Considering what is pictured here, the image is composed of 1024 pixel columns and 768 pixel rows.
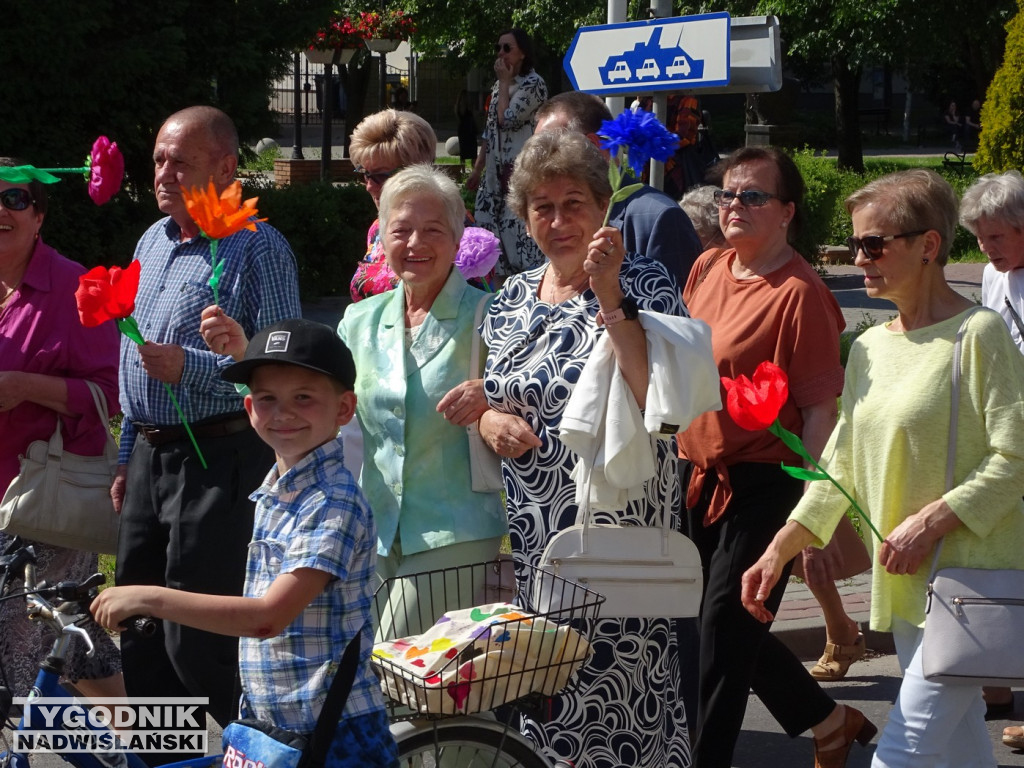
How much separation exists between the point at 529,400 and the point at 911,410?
3.34 feet

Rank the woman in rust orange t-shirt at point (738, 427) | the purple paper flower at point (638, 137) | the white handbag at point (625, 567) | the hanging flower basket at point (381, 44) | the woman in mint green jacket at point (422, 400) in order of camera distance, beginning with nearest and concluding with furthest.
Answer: the white handbag at point (625, 567) → the purple paper flower at point (638, 137) → the woman in mint green jacket at point (422, 400) → the woman in rust orange t-shirt at point (738, 427) → the hanging flower basket at point (381, 44)

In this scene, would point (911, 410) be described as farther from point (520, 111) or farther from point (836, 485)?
point (520, 111)

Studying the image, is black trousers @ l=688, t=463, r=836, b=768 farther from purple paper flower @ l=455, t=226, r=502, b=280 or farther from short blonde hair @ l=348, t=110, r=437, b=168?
short blonde hair @ l=348, t=110, r=437, b=168

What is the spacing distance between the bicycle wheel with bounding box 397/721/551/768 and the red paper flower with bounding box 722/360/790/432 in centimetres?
98

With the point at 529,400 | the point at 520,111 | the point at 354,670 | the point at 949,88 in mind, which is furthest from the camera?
the point at 949,88

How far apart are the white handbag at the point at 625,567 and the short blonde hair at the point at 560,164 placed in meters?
0.82

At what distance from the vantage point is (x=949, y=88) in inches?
2135

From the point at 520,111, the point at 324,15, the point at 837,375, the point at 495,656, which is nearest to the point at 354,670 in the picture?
the point at 495,656

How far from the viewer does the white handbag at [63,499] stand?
176 inches

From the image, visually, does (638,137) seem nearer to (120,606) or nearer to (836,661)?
(120,606)

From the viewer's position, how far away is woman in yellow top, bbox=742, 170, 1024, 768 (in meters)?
3.51

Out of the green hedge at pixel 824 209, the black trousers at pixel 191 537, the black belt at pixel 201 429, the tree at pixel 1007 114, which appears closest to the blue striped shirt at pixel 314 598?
the black trousers at pixel 191 537

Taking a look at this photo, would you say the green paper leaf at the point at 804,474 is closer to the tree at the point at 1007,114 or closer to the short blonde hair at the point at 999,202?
the short blonde hair at the point at 999,202

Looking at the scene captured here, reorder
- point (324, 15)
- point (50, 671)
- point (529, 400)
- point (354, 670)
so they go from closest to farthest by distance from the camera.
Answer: point (354, 670) → point (50, 671) → point (529, 400) → point (324, 15)
